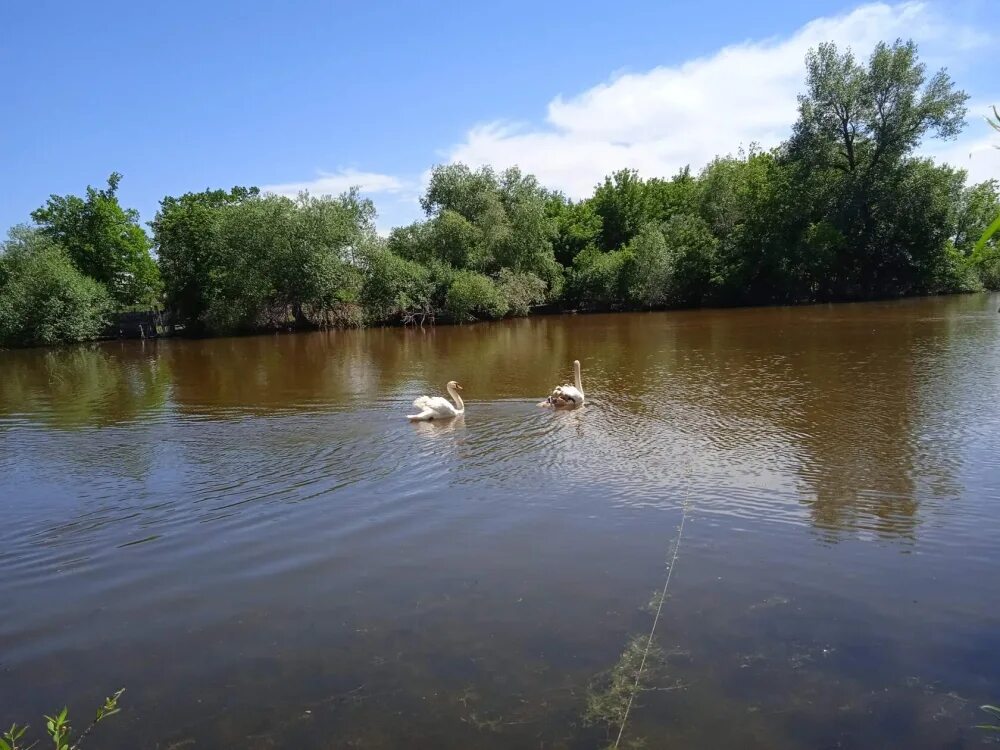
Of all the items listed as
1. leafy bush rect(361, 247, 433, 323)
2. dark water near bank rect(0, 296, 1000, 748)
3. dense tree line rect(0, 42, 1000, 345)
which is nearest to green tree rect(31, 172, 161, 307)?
dense tree line rect(0, 42, 1000, 345)

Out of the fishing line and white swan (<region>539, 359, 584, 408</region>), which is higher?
white swan (<region>539, 359, 584, 408</region>)

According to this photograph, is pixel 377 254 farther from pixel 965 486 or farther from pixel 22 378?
pixel 965 486

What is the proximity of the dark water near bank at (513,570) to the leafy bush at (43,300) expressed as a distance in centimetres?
3671

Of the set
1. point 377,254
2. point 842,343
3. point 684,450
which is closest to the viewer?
point 684,450

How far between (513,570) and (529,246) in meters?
50.2

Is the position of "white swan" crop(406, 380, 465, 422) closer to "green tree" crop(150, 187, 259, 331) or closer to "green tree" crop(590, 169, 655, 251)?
"green tree" crop(150, 187, 259, 331)

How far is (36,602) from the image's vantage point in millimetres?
6945

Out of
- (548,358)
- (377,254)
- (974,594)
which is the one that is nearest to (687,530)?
(974,594)

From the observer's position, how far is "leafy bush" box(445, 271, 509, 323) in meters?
49.9

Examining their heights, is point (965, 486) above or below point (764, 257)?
below

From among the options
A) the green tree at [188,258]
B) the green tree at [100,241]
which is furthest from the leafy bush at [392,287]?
the green tree at [100,241]

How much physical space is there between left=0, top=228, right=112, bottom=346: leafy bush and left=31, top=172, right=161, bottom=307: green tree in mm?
5544

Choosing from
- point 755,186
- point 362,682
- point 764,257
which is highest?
point 755,186

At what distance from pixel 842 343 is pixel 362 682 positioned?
2377cm
